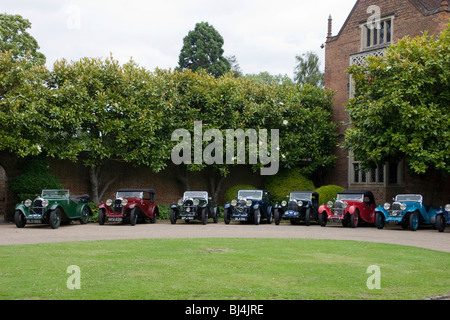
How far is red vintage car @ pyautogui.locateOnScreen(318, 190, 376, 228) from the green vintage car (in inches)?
413

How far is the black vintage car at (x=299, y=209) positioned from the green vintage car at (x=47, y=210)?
872 centimetres

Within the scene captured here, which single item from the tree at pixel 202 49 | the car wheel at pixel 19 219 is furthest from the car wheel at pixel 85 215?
the tree at pixel 202 49

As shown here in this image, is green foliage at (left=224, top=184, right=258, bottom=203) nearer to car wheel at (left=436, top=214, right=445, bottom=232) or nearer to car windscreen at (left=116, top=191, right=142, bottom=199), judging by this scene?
car windscreen at (left=116, top=191, right=142, bottom=199)

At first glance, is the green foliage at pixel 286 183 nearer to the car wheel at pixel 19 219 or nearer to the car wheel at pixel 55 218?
the car wheel at pixel 55 218

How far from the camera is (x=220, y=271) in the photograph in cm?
855

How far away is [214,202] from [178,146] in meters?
4.45

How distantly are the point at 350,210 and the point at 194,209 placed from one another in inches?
258

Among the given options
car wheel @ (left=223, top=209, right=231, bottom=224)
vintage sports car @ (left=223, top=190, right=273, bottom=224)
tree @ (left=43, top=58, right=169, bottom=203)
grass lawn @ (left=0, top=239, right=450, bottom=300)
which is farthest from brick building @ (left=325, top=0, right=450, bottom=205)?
grass lawn @ (left=0, top=239, right=450, bottom=300)

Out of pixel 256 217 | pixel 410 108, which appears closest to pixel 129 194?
pixel 256 217

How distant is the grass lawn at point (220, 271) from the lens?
6.82 meters

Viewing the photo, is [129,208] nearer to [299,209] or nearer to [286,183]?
[299,209]

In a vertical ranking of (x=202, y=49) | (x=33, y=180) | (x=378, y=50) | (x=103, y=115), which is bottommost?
(x=33, y=180)
